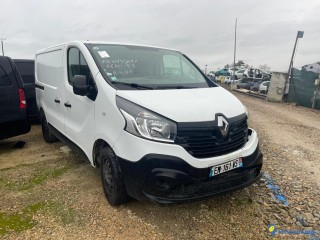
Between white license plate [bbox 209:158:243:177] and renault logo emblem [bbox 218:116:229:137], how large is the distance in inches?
11.8

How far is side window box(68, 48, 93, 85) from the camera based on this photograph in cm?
352

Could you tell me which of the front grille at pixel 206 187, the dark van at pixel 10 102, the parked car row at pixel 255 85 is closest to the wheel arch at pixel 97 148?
the front grille at pixel 206 187

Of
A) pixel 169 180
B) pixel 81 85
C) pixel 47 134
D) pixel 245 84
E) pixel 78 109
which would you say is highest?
pixel 81 85

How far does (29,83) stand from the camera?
721cm

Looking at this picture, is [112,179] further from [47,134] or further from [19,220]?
[47,134]

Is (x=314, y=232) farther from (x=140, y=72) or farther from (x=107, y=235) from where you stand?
(x=140, y=72)

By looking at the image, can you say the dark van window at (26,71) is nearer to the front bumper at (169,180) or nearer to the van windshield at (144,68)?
the van windshield at (144,68)

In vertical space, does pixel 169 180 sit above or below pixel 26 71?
below

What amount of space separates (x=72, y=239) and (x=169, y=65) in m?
2.48

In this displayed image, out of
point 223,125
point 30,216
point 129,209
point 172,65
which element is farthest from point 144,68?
point 30,216

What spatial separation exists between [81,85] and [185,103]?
1.21 metres

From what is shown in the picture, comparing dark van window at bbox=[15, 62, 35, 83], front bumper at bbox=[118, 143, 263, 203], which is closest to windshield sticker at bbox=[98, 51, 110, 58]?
front bumper at bbox=[118, 143, 263, 203]

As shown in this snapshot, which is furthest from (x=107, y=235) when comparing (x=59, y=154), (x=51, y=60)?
(x=51, y=60)

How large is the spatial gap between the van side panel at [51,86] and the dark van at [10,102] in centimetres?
42
